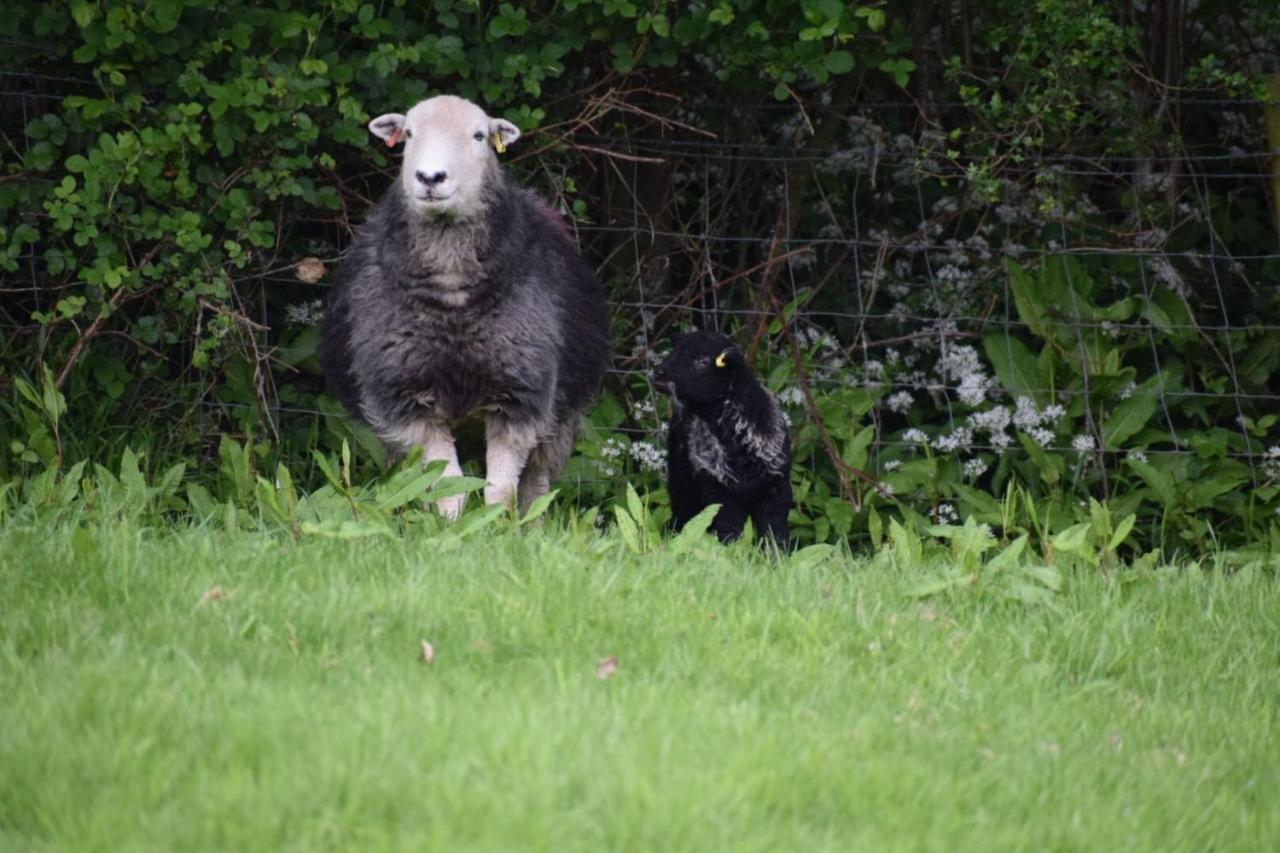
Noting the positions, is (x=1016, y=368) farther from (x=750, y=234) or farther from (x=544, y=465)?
(x=544, y=465)

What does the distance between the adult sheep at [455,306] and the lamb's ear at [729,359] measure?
1.94 feet

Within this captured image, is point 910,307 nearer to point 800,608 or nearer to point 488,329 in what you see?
point 488,329

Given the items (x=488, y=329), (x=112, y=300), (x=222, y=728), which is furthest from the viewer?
(x=112, y=300)

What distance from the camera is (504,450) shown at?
19.1 ft

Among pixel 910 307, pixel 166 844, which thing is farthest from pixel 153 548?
pixel 910 307

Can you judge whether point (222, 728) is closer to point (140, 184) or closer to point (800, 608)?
point (800, 608)

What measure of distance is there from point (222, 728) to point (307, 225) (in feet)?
15.6

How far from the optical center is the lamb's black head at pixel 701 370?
5.70 metres

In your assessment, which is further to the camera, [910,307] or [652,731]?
[910,307]

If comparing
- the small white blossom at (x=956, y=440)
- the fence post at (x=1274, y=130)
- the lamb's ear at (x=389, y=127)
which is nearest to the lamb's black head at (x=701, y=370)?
the lamb's ear at (x=389, y=127)

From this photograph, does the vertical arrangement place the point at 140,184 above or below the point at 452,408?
above

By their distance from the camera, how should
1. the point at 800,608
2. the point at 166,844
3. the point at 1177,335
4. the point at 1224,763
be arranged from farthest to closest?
the point at 1177,335 → the point at 800,608 → the point at 1224,763 → the point at 166,844

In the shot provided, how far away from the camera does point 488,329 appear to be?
562 cm

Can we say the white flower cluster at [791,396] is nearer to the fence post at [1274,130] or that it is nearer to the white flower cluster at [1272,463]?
the white flower cluster at [1272,463]
